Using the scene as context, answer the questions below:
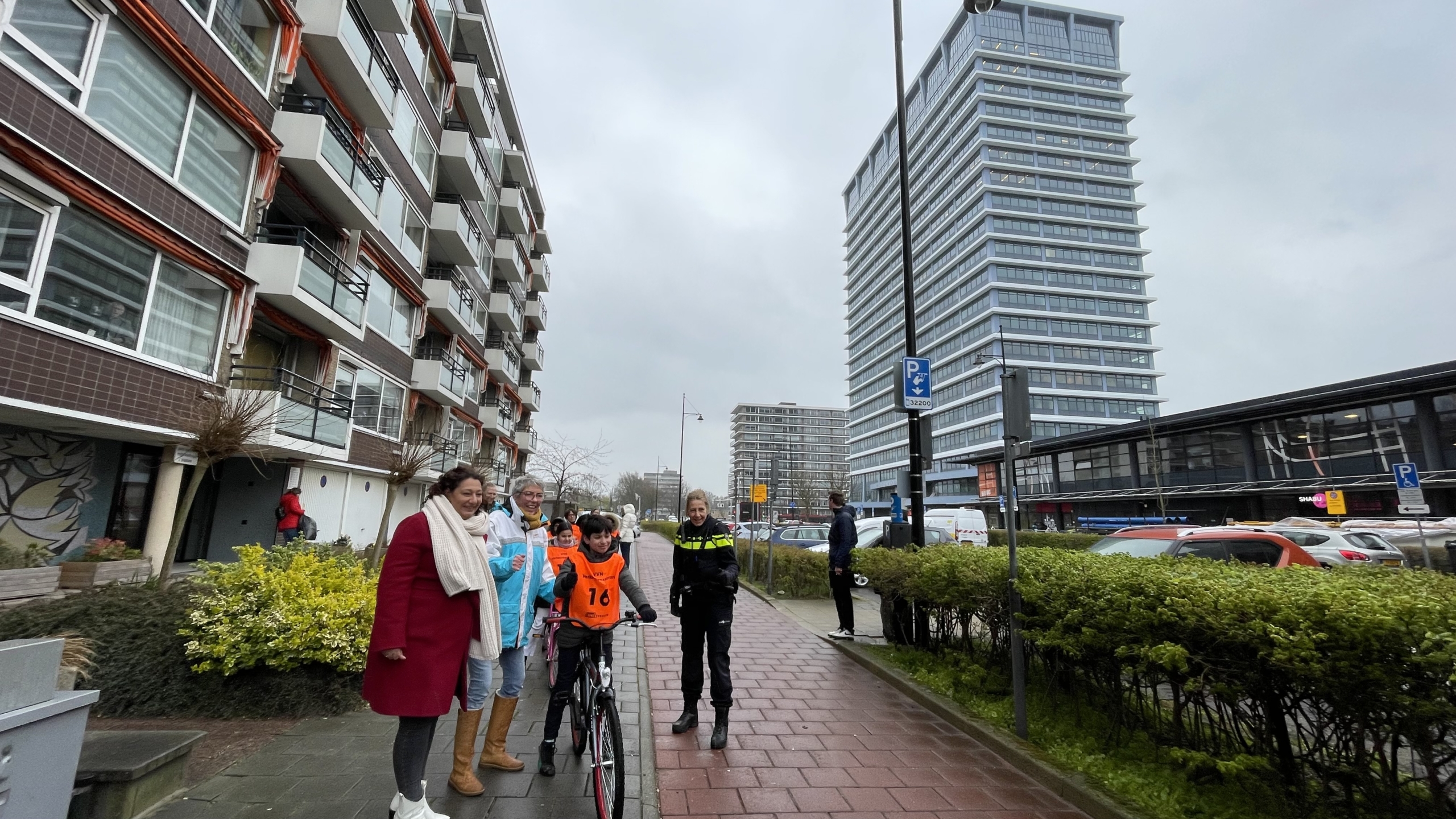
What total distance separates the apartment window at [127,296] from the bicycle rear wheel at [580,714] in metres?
9.20

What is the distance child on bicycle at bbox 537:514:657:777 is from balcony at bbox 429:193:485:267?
22099 mm

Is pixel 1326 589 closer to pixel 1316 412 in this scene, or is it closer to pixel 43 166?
pixel 43 166

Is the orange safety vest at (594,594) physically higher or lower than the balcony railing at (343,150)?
lower

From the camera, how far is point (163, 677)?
4.89 metres

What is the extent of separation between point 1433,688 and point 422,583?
4.43 meters

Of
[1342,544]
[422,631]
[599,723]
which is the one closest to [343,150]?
[422,631]

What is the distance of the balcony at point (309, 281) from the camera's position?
12.7 meters

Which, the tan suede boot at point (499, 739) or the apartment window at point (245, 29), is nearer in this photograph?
the tan suede boot at point (499, 739)

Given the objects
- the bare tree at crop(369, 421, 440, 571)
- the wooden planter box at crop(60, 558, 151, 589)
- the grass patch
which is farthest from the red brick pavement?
the wooden planter box at crop(60, 558, 151, 589)

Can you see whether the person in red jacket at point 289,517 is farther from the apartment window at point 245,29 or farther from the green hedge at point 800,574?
the green hedge at point 800,574

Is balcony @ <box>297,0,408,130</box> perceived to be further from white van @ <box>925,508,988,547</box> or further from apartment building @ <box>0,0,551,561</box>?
white van @ <box>925,508,988,547</box>

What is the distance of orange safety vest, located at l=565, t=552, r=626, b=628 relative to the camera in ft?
13.9

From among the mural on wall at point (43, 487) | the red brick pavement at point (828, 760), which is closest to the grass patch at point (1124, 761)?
the red brick pavement at point (828, 760)

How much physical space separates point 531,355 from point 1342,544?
3974 centimetres
